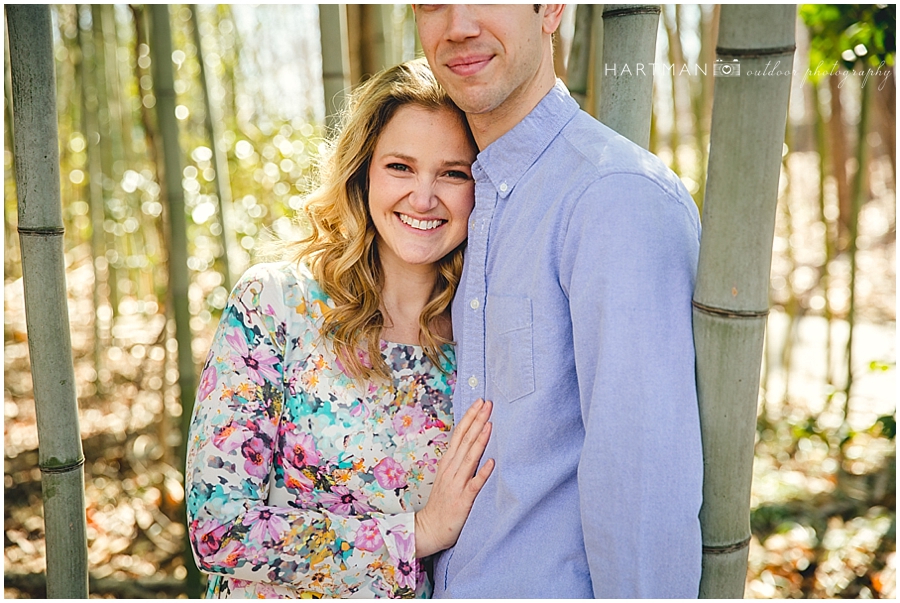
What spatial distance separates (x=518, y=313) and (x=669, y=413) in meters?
0.29

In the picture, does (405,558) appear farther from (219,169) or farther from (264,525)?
(219,169)

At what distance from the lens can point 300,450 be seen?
1.52m

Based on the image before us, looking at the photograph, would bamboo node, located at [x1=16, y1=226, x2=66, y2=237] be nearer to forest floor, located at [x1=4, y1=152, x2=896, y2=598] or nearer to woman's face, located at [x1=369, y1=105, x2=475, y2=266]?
woman's face, located at [x1=369, y1=105, x2=475, y2=266]

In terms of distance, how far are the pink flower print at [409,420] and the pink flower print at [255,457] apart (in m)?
0.26

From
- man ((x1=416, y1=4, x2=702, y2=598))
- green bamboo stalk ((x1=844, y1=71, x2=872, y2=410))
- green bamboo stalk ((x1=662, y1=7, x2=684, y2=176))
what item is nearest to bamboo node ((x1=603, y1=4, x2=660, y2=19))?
man ((x1=416, y1=4, x2=702, y2=598))

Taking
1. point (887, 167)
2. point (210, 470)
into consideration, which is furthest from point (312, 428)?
point (887, 167)

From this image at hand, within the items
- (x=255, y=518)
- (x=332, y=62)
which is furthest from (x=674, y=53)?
→ (x=255, y=518)

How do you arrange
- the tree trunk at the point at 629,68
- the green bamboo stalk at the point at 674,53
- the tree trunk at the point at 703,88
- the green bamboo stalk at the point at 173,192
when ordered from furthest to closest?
the tree trunk at the point at 703,88 < the green bamboo stalk at the point at 674,53 < the green bamboo stalk at the point at 173,192 < the tree trunk at the point at 629,68

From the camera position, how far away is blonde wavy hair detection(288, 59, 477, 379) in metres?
1.56

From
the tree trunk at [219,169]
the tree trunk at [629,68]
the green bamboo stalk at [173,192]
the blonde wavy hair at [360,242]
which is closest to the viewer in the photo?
the tree trunk at [629,68]

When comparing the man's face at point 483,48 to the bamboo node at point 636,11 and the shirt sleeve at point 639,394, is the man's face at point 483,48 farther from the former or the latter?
the shirt sleeve at point 639,394

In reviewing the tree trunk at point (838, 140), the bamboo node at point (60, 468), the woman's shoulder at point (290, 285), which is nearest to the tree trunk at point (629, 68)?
the woman's shoulder at point (290, 285)

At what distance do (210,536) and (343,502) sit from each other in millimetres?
262

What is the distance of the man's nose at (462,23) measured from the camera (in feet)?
4.01
